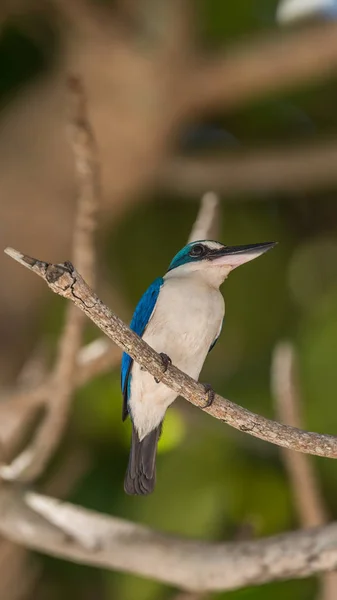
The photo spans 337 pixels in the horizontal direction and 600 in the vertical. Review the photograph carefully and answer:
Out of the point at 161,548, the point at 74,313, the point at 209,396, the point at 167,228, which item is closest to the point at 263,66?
the point at 167,228

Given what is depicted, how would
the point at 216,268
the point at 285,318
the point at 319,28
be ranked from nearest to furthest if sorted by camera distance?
the point at 216,268
the point at 319,28
the point at 285,318

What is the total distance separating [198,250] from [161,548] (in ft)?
4.09

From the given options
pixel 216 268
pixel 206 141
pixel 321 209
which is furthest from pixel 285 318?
pixel 216 268

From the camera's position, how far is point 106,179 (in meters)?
4.04

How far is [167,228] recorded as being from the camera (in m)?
4.39

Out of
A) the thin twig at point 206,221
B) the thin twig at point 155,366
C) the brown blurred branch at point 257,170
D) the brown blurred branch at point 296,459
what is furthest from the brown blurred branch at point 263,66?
the thin twig at point 155,366

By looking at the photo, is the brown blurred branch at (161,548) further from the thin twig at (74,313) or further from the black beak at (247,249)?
the black beak at (247,249)

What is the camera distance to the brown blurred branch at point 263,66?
12.3ft

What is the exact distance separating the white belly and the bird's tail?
3cm

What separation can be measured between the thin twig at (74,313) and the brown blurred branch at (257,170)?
1.67 meters

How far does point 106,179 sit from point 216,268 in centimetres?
247

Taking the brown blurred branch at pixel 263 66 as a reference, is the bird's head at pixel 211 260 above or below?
→ below

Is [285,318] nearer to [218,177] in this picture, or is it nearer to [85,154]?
[218,177]

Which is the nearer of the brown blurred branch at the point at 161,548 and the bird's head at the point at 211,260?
the bird's head at the point at 211,260
